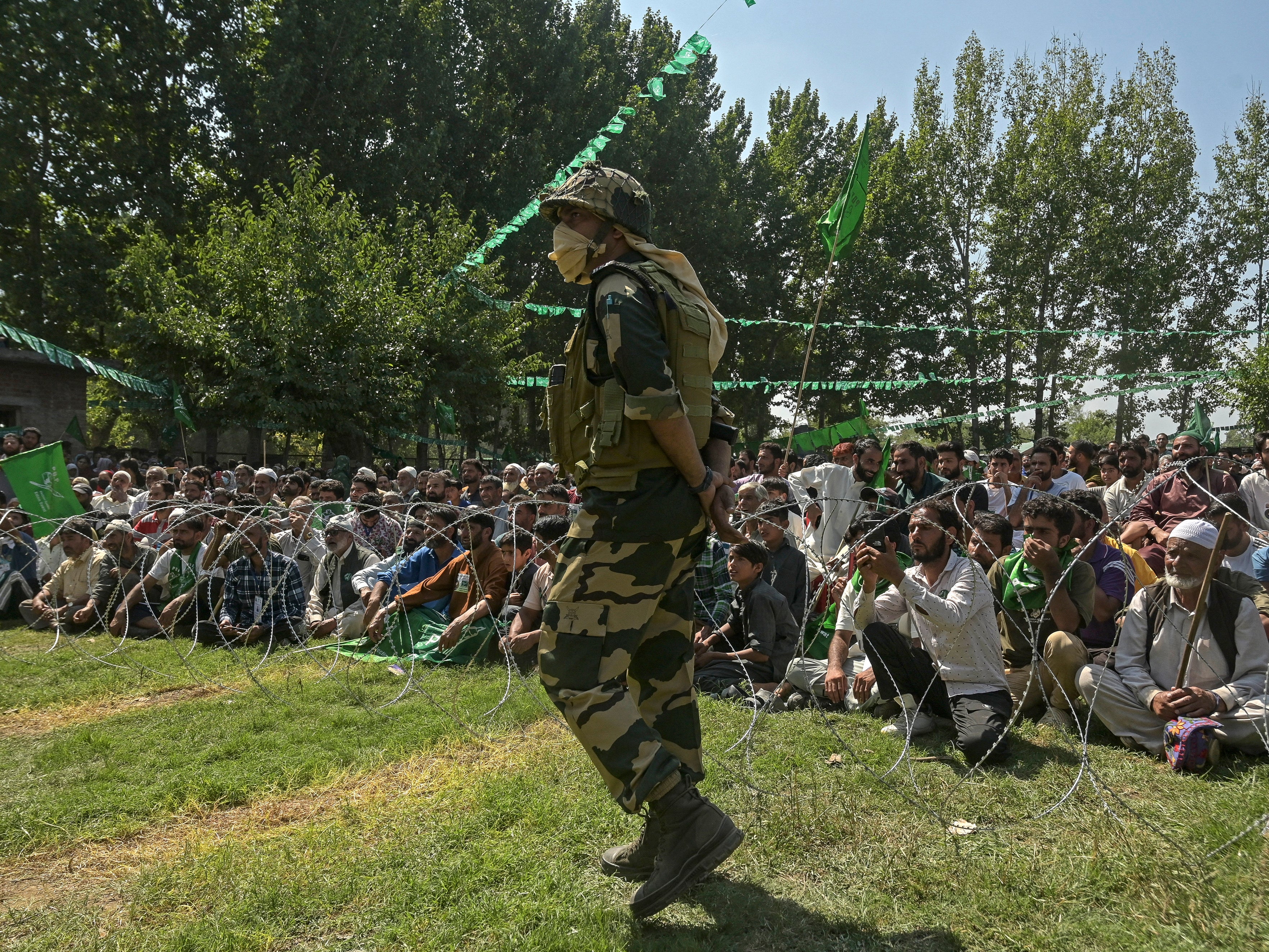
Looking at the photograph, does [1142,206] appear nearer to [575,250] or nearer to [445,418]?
[445,418]

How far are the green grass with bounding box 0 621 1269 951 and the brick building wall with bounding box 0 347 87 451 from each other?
66.0ft

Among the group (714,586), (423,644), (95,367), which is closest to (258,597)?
(423,644)

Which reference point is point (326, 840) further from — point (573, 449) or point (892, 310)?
point (892, 310)

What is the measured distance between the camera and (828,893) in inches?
122

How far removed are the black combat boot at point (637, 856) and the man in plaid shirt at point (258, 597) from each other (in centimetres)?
591

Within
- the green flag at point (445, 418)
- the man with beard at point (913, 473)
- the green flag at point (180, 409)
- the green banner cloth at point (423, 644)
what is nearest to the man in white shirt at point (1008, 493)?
the man with beard at point (913, 473)

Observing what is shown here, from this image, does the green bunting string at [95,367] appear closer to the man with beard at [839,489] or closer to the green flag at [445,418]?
the green flag at [445,418]

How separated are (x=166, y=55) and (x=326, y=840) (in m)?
26.7

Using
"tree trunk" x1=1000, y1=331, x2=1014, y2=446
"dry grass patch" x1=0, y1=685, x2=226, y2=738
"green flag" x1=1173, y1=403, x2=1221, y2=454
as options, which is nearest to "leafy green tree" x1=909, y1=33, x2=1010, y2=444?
"tree trunk" x1=1000, y1=331, x2=1014, y2=446

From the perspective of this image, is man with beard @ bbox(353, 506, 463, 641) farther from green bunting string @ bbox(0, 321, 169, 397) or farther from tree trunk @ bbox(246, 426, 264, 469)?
tree trunk @ bbox(246, 426, 264, 469)

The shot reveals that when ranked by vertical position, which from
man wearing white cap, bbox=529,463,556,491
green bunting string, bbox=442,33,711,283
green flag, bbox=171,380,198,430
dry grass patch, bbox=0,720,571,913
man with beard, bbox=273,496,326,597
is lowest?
dry grass patch, bbox=0,720,571,913

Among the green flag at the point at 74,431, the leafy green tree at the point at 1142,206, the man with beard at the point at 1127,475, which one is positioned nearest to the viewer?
the man with beard at the point at 1127,475

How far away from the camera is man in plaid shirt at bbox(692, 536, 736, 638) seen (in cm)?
679

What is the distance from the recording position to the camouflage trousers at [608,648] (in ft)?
9.19
